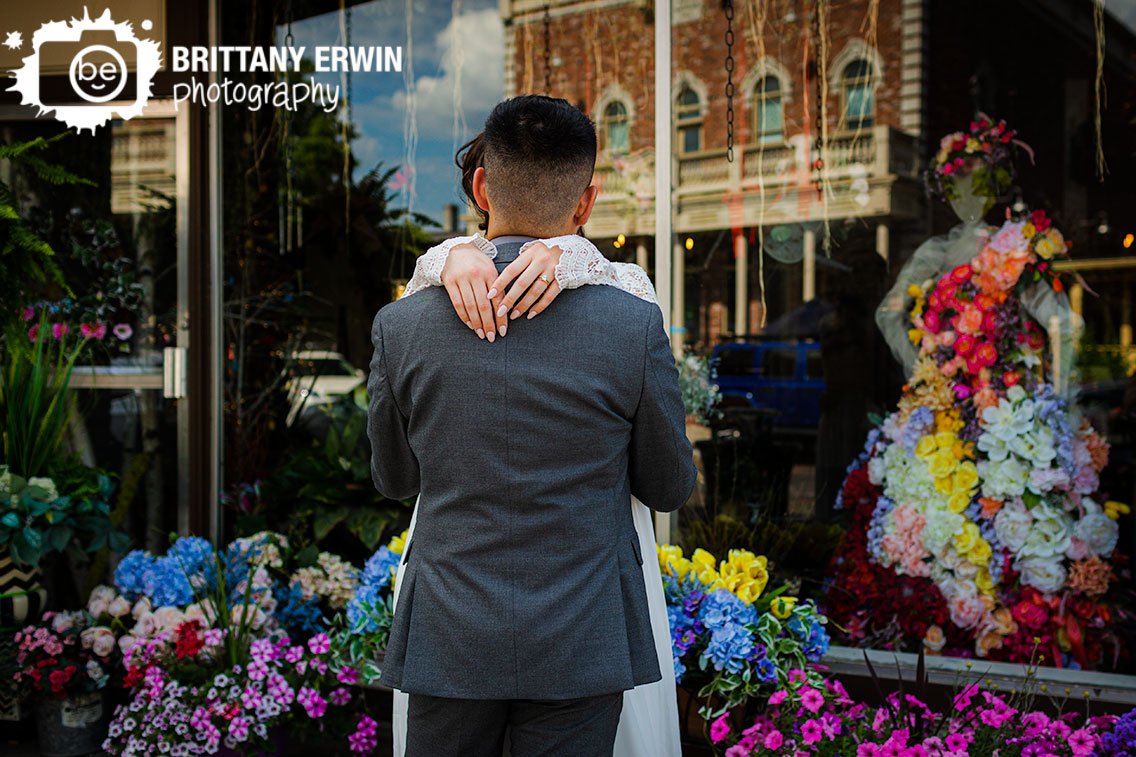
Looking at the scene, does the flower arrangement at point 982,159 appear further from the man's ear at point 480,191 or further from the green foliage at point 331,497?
the man's ear at point 480,191

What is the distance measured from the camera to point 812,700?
2.38m

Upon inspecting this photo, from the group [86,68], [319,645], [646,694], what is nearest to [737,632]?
[646,694]

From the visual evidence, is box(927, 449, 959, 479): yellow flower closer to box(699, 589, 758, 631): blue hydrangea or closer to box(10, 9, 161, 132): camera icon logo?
box(699, 589, 758, 631): blue hydrangea

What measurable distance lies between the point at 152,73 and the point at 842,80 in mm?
4036

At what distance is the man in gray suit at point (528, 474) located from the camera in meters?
1.45

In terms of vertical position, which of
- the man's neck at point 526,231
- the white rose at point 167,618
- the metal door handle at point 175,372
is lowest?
the white rose at point 167,618

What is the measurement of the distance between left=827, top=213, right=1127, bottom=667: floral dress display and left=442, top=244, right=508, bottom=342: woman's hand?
2532 mm

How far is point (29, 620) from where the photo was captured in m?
3.30

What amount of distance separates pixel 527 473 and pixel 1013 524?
98.3 inches

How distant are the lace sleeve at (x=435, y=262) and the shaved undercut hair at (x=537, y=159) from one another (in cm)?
6

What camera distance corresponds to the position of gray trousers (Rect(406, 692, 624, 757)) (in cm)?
154

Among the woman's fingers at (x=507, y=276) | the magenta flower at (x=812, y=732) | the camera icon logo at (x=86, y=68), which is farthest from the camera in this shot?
the camera icon logo at (x=86, y=68)

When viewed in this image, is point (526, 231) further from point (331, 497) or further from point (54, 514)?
point (331, 497)

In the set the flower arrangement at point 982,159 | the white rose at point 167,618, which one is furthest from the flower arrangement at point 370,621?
the flower arrangement at point 982,159
